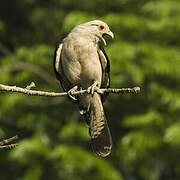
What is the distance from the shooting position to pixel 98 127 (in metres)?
5.59

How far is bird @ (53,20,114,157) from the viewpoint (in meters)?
5.30

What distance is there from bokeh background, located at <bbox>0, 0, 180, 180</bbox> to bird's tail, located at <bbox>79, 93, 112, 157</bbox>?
2.89 meters

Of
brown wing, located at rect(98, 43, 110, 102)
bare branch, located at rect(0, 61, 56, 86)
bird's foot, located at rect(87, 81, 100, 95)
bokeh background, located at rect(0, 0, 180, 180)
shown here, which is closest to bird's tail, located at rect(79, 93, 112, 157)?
brown wing, located at rect(98, 43, 110, 102)

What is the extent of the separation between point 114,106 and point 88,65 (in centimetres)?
511

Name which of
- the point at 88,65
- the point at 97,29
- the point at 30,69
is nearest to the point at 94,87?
the point at 88,65

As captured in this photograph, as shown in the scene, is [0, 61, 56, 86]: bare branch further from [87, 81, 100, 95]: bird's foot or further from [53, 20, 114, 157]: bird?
[87, 81, 100, 95]: bird's foot

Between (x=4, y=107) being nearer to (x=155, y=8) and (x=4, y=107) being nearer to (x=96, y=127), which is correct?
(x=155, y=8)

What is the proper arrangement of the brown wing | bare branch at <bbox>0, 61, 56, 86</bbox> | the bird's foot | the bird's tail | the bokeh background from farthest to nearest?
bare branch at <bbox>0, 61, 56, 86</bbox>
the bokeh background
the brown wing
the bird's tail
the bird's foot

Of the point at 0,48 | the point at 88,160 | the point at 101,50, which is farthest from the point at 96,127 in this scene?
the point at 0,48

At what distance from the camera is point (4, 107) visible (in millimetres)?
10141

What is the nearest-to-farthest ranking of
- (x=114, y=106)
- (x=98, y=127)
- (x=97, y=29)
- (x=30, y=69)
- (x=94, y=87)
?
(x=94, y=87) < (x=97, y=29) < (x=98, y=127) < (x=30, y=69) < (x=114, y=106)

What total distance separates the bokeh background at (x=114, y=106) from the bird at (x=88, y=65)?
3064mm

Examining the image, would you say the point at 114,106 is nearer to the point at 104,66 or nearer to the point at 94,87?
the point at 104,66

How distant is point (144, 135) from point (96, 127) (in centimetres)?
400
